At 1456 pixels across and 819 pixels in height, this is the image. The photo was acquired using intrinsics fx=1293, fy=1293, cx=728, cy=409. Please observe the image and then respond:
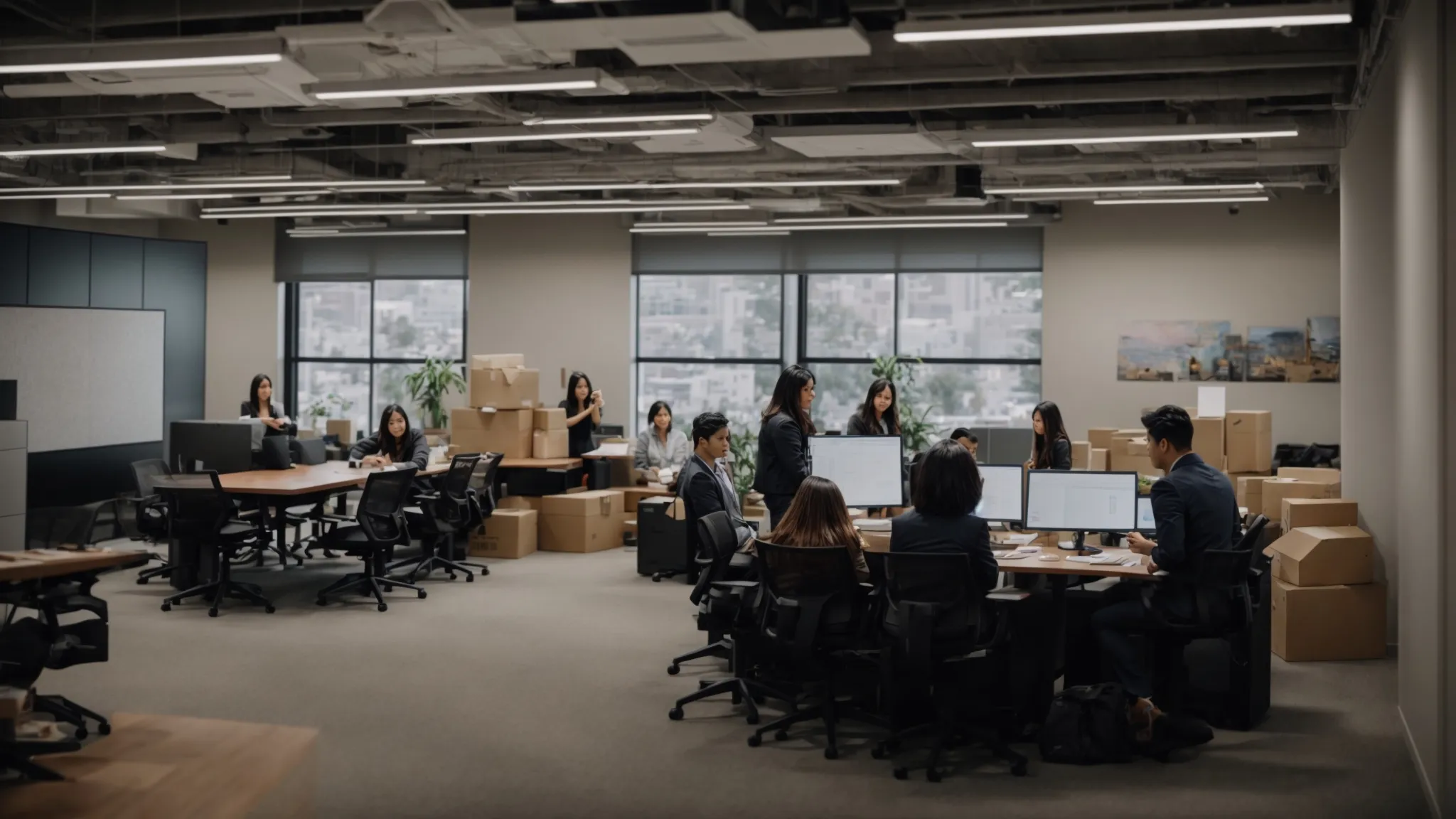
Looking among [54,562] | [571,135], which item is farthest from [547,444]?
[54,562]

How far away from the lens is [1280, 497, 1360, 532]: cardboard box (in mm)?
7141

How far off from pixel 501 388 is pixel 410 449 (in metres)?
1.18

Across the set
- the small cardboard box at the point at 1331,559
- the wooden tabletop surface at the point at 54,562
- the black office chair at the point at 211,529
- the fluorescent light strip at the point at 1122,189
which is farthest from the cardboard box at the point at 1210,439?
the wooden tabletop surface at the point at 54,562

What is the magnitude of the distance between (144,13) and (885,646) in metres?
4.74

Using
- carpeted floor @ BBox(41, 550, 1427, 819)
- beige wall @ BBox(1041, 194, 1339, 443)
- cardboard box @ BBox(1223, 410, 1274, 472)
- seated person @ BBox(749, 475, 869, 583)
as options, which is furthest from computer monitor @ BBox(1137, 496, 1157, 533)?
beige wall @ BBox(1041, 194, 1339, 443)

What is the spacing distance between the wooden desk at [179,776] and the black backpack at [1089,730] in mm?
3293

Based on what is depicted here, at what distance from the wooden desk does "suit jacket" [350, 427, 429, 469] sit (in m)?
6.82

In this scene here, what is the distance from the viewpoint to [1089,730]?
504cm

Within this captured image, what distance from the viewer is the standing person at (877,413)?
7504 mm

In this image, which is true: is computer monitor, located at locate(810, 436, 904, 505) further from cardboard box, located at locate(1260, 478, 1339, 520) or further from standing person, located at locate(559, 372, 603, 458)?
standing person, located at locate(559, 372, 603, 458)

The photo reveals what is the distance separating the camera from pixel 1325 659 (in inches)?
268

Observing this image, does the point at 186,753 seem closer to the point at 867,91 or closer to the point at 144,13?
the point at 144,13

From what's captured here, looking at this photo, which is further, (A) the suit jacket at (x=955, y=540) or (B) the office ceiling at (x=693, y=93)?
(B) the office ceiling at (x=693, y=93)

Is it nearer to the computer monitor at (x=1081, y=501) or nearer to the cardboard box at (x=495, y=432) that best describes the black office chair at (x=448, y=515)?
the cardboard box at (x=495, y=432)
